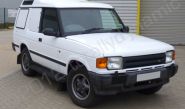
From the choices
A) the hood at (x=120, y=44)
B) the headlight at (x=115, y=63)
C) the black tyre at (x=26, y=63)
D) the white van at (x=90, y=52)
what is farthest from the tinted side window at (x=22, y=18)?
the headlight at (x=115, y=63)

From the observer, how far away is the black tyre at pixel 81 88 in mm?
6293

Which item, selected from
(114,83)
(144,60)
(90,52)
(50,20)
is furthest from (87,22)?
(114,83)

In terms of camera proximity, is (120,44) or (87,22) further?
(87,22)

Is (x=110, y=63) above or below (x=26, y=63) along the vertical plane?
above

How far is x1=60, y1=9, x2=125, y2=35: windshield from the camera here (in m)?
7.17

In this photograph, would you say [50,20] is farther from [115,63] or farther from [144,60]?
[144,60]

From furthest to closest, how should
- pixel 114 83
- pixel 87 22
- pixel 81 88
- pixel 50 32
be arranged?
pixel 87 22, pixel 50 32, pixel 81 88, pixel 114 83

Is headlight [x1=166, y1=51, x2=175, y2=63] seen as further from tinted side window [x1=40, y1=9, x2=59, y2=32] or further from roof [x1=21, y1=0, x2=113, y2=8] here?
tinted side window [x1=40, y1=9, x2=59, y2=32]

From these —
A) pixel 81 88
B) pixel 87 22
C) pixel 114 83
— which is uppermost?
pixel 87 22

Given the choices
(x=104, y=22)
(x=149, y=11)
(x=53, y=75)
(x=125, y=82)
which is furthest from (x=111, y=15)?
(x=149, y=11)

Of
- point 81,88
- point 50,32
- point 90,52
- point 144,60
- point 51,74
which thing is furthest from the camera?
point 51,74

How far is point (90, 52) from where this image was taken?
6086 mm

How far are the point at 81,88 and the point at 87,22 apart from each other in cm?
150

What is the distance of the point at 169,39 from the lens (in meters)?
14.6
